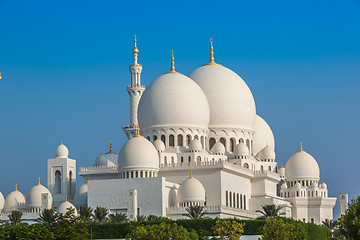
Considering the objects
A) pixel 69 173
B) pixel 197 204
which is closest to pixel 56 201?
pixel 69 173

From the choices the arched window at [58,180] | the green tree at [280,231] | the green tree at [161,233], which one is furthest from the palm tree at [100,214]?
the green tree at [280,231]

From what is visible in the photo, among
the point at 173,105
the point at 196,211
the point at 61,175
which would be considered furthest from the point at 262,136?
the point at 196,211

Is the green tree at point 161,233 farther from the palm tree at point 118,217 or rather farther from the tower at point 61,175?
the tower at point 61,175

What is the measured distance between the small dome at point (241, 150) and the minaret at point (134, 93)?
11.3 m

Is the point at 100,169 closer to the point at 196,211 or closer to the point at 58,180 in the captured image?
the point at 58,180

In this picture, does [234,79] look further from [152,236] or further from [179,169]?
[152,236]

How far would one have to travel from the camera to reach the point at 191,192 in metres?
74.9

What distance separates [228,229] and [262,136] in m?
31.3

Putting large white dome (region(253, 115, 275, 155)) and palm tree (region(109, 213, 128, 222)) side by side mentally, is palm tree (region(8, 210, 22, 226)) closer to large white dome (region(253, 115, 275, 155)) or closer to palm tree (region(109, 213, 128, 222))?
palm tree (region(109, 213, 128, 222))

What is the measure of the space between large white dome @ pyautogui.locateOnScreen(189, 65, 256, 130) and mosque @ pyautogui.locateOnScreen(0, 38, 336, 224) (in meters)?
0.10

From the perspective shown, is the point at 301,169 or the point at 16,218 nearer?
the point at 16,218

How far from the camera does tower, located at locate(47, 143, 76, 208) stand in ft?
283

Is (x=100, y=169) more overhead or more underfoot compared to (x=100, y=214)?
more overhead

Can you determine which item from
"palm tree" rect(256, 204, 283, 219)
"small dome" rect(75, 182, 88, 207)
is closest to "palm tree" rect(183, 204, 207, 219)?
"palm tree" rect(256, 204, 283, 219)
